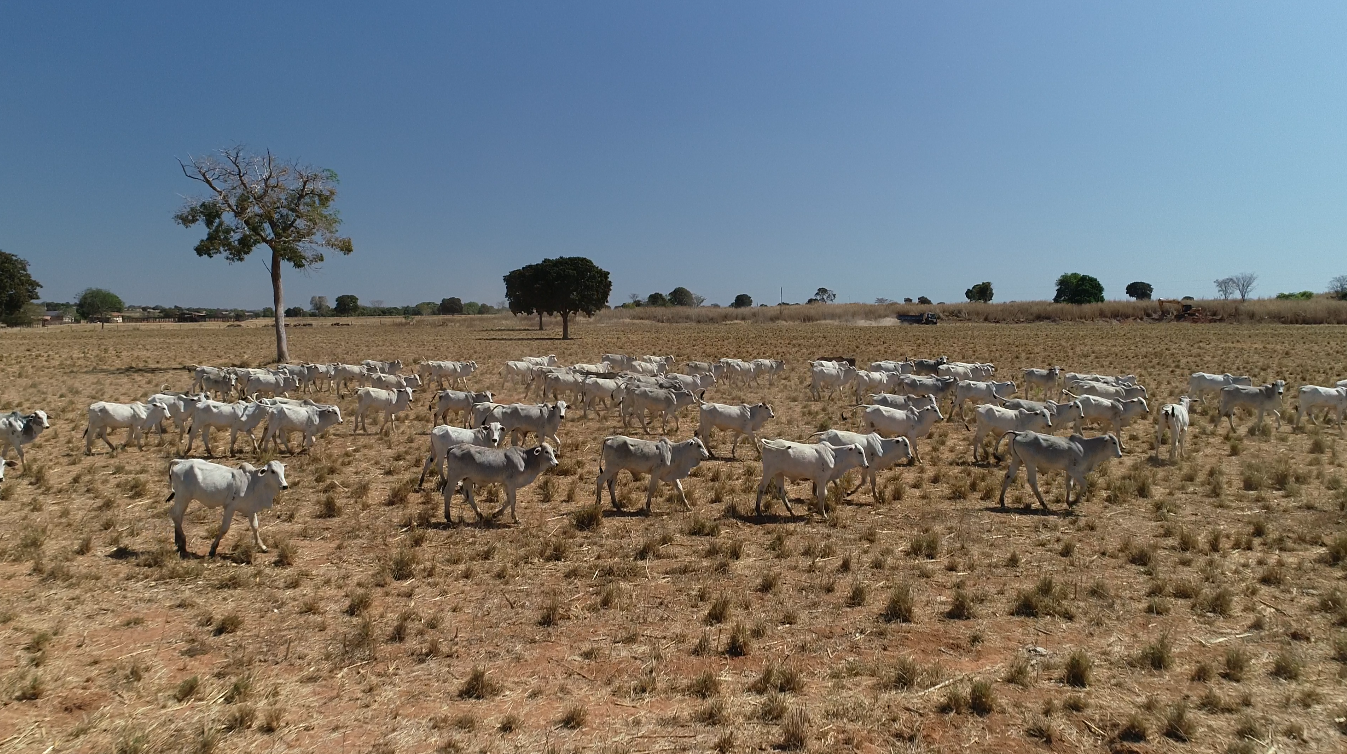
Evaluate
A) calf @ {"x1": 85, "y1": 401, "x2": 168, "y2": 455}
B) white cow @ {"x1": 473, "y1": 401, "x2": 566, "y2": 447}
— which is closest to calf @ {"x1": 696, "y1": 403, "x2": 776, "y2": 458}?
white cow @ {"x1": 473, "y1": 401, "x2": 566, "y2": 447}

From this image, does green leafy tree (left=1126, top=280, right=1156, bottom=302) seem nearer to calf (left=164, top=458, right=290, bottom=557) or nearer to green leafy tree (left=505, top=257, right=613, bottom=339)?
green leafy tree (left=505, top=257, right=613, bottom=339)

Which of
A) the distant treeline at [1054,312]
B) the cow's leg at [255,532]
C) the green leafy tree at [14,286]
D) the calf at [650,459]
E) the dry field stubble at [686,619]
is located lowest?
the dry field stubble at [686,619]

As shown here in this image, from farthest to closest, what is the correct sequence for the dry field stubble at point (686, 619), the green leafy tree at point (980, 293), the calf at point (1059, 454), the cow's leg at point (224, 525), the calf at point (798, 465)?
the green leafy tree at point (980, 293) → the calf at point (1059, 454) → the calf at point (798, 465) → the cow's leg at point (224, 525) → the dry field stubble at point (686, 619)

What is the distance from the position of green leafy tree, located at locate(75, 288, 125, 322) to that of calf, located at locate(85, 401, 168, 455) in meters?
164

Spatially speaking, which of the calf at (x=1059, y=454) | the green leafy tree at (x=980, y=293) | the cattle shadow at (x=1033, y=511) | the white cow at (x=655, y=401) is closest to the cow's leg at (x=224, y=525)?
the cattle shadow at (x=1033, y=511)

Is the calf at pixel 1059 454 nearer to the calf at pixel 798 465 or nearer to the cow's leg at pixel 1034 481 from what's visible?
the cow's leg at pixel 1034 481

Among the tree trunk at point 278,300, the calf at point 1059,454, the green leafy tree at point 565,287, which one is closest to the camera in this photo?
the calf at point 1059,454

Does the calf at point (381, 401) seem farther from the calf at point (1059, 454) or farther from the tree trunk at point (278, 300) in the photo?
the tree trunk at point (278, 300)

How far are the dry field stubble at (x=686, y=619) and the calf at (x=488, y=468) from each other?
54 cm

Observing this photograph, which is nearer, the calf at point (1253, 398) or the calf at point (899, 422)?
the calf at point (899, 422)

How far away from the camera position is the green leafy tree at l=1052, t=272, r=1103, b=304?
12269 centimetres

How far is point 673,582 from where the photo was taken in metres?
9.65

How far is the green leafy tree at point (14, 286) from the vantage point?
88331 millimetres

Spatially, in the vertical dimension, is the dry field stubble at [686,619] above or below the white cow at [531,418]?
below
